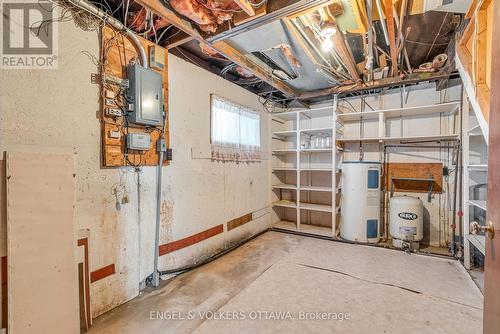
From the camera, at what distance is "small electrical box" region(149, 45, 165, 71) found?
2240 millimetres

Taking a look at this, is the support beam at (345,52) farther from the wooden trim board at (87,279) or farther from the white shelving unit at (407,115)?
the wooden trim board at (87,279)

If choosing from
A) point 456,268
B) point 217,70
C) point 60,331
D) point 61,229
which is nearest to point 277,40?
point 217,70

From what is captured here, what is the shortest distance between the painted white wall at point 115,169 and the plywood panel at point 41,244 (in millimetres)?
141

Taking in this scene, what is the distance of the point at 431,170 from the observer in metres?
3.49

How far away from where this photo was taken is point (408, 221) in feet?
10.4

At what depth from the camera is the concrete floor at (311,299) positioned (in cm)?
176

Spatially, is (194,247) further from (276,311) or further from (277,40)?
(277,40)

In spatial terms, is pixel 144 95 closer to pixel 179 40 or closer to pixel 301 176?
pixel 179 40

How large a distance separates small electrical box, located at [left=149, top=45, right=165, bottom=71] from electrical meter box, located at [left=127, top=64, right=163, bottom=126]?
145mm

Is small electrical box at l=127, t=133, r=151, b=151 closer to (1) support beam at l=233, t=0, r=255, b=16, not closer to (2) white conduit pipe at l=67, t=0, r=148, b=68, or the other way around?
(2) white conduit pipe at l=67, t=0, r=148, b=68

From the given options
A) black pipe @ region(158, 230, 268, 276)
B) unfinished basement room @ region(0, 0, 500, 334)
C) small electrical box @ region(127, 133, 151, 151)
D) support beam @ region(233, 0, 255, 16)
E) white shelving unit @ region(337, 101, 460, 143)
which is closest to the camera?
unfinished basement room @ region(0, 0, 500, 334)

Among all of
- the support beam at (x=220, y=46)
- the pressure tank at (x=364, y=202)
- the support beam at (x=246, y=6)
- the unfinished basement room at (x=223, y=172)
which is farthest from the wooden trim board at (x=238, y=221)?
the support beam at (x=246, y=6)

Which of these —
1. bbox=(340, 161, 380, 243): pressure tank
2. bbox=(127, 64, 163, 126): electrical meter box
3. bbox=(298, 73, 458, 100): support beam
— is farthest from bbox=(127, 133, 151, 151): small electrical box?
bbox=(340, 161, 380, 243): pressure tank

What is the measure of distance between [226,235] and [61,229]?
2.07m
